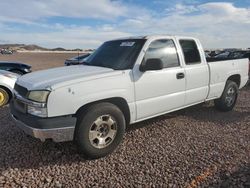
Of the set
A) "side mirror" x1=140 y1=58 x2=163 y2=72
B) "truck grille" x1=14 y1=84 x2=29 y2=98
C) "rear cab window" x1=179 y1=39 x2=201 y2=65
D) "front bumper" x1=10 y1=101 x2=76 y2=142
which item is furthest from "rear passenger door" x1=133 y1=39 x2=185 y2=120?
"truck grille" x1=14 y1=84 x2=29 y2=98

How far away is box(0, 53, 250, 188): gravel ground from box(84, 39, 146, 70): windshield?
137 centimetres

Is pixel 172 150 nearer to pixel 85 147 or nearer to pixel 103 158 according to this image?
pixel 103 158

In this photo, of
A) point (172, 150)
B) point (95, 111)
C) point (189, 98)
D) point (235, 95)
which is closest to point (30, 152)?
point (95, 111)

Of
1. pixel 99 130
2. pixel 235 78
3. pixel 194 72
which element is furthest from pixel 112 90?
pixel 235 78

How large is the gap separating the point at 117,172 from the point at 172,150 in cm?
114

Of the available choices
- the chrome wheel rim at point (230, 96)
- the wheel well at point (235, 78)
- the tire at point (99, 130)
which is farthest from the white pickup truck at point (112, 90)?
the wheel well at point (235, 78)

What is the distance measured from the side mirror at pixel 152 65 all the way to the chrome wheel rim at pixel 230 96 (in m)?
2.99

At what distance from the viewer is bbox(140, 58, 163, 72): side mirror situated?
4465mm

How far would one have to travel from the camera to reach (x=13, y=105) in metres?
4.41

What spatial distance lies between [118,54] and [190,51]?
1.67m

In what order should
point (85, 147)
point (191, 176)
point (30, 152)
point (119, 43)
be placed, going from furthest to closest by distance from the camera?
point (119, 43)
point (30, 152)
point (85, 147)
point (191, 176)

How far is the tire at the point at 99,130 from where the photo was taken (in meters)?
3.88

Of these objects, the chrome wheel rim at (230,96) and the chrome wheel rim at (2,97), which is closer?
the chrome wheel rim at (230,96)

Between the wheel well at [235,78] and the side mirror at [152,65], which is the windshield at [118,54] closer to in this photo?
the side mirror at [152,65]
